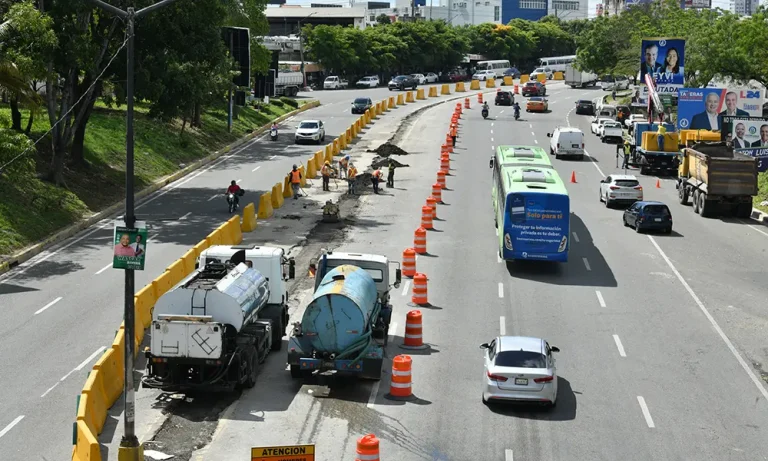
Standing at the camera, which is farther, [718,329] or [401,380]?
[718,329]

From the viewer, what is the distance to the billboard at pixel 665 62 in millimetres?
83812

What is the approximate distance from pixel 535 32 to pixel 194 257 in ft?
514

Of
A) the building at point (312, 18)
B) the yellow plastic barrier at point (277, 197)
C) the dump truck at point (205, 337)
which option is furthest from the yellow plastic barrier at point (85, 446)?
the building at point (312, 18)

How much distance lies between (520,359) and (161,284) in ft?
37.1

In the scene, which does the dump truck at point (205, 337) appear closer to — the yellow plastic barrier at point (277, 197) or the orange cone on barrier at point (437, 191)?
the yellow plastic barrier at point (277, 197)

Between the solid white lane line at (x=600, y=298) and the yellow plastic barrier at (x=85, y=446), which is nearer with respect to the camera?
the yellow plastic barrier at (x=85, y=446)

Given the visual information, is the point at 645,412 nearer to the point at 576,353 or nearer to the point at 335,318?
the point at 576,353

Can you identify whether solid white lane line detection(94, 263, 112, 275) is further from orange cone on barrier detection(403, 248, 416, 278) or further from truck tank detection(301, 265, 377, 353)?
truck tank detection(301, 265, 377, 353)

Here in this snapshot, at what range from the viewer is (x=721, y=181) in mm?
49469

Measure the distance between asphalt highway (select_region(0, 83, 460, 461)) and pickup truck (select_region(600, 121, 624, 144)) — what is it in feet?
93.1

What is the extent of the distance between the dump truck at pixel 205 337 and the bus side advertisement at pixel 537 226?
13.8 meters

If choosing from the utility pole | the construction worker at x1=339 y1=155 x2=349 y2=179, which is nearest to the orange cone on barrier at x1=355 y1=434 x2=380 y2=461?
the utility pole

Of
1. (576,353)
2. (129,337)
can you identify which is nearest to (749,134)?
(576,353)

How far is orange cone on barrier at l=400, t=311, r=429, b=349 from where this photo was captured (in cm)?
2861
